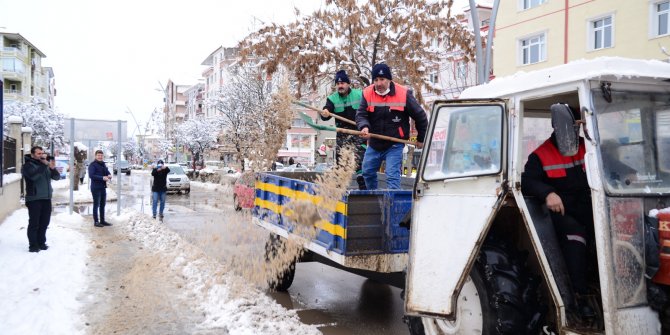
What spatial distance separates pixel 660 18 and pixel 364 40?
1456 cm

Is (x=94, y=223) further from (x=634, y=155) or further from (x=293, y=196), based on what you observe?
(x=634, y=155)

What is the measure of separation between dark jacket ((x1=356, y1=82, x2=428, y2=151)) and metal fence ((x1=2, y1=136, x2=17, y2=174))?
11432mm

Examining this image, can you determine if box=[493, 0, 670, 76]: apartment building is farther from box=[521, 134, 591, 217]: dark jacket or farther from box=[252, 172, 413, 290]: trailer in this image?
box=[521, 134, 591, 217]: dark jacket

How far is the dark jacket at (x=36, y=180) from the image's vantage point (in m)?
8.68

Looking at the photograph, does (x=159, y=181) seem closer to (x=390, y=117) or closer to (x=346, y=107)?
(x=346, y=107)

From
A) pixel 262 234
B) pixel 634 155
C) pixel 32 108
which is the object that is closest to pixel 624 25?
pixel 262 234

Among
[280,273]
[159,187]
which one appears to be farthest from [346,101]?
[159,187]

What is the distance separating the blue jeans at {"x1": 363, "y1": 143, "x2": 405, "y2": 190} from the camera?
565 centimetres

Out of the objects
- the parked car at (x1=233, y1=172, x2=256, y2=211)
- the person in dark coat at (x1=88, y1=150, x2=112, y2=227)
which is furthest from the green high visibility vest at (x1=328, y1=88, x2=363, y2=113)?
the person in dark coat at (x1=88, y1=150, x2=112, y2=227)

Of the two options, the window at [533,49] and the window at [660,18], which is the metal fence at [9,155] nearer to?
the window at [660,18]

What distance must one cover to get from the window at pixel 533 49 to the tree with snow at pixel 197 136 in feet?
94.4

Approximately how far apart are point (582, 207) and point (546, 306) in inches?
25.5

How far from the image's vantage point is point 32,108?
164 feet

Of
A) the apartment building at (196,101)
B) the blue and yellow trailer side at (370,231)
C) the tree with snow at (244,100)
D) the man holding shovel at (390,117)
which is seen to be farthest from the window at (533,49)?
the apartment building at (196,101)
